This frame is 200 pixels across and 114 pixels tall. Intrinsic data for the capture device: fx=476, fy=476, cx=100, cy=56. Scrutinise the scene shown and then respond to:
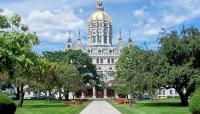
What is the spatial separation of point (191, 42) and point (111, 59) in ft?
392

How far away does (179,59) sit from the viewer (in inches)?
2217

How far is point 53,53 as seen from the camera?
130m

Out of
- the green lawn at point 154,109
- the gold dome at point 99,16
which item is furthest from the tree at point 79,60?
the green lawn at point 154,109

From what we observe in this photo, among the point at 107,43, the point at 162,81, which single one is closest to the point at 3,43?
the point at 162,81

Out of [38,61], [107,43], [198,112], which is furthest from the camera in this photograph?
[107,43]

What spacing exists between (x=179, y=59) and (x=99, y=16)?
13229cm

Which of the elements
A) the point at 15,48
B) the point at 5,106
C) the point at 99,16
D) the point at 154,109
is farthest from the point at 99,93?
the point at 15,48

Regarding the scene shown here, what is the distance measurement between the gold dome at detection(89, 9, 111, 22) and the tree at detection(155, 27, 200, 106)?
424ft

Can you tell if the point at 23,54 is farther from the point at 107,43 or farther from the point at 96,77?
the point at 107,43

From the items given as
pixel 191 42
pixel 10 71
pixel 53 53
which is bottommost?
pixel 10 71

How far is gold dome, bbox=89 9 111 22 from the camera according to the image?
612 ft

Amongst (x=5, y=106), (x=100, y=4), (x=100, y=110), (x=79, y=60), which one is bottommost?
(x=100, y=110)

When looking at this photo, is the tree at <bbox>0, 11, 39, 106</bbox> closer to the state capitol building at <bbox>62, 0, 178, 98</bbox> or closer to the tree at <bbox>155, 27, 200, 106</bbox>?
the tree at <bbox>155, 27, 200, 106</bbox>

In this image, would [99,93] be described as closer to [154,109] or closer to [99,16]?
[99,16]
